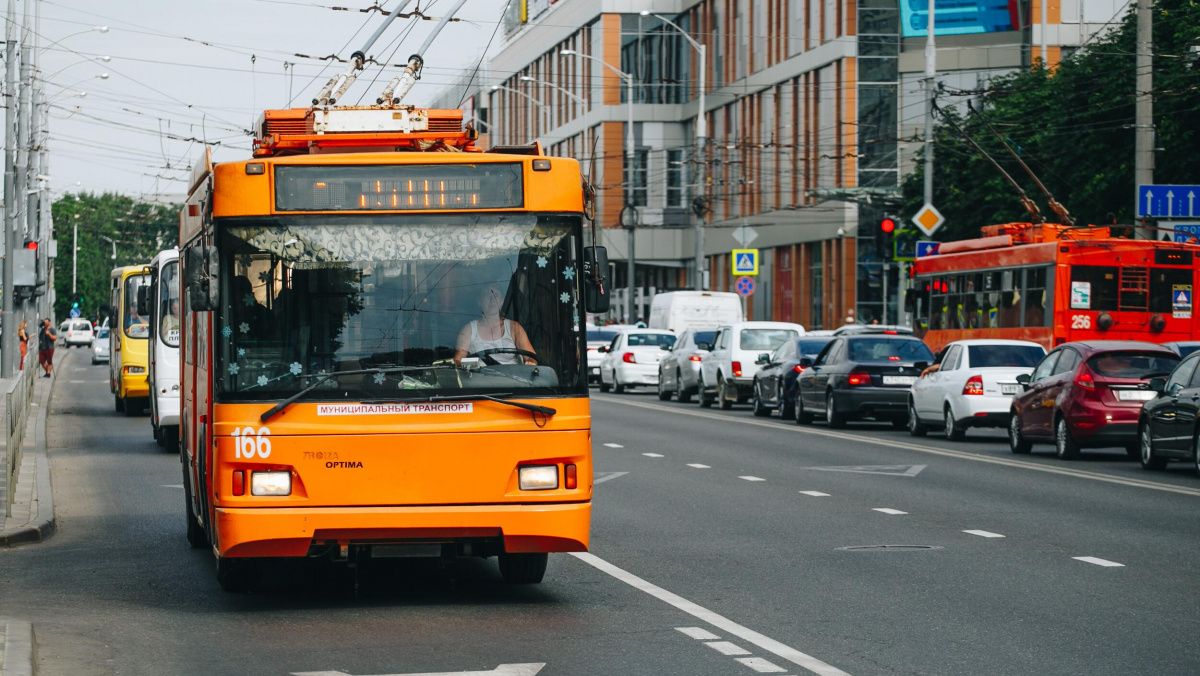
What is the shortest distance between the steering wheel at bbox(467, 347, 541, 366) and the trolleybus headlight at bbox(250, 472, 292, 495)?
116 centimetres

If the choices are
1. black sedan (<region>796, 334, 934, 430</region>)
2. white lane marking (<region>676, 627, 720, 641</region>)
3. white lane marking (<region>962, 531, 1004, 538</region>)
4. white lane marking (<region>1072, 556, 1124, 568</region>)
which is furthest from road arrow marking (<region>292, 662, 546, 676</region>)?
black sedan (<region>796, 334, 934, 430</region>)

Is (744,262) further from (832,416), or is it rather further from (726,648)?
(726,648)

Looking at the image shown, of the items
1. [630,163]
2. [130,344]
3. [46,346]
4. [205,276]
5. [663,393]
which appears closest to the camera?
[205,276]

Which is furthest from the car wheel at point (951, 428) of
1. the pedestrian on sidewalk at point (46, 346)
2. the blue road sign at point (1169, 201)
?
the pedestrian on sidewalk at point (46, 346)

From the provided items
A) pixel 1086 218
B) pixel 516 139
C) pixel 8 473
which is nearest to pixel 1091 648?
pixel 8 473

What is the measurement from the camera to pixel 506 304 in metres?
10.6

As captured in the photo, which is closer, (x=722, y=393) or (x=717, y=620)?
(x=717, y=620)

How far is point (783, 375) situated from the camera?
33.4m

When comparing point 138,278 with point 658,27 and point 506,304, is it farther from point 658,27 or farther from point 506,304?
point 658,27

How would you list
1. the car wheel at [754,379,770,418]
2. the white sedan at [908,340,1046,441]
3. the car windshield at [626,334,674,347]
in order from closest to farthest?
the white sedan at [908,340,1046,441], the car wheel at [754,379,770,418], the car windshield at [626,334,674,347]

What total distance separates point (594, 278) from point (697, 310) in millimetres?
44203

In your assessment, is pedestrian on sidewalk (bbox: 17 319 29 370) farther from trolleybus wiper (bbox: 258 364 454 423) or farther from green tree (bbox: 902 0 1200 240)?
trolleybus wiper (bbox: 258 364 454 423)

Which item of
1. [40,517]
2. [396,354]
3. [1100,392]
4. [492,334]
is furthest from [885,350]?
[396,354]

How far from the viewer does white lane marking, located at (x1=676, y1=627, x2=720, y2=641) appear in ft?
31.0
